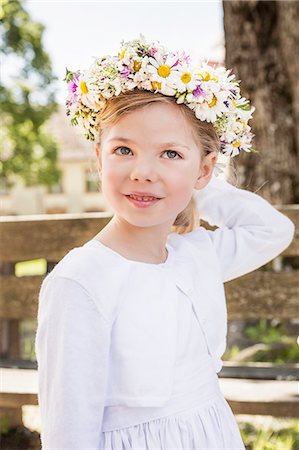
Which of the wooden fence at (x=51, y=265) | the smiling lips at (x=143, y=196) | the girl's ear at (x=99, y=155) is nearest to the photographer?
the smiling lips at (x=143, y=196)

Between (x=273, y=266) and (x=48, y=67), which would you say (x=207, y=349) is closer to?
(x=273, y=266)

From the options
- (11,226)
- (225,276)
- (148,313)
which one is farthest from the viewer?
(11,226)

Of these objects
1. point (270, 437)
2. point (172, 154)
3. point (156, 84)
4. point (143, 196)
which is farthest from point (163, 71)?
point (270, 437)

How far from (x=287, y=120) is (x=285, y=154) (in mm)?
210

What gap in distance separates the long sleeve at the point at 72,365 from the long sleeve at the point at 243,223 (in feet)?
2.21

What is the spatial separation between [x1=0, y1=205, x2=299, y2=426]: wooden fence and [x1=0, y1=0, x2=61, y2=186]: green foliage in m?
15.4

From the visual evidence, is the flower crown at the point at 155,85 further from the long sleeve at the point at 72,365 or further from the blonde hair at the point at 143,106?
the long sleeve at the point at 72,365

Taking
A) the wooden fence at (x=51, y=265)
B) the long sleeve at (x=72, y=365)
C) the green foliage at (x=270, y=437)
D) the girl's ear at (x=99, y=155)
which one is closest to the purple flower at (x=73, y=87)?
the girl's ear at (x=99, y=155)

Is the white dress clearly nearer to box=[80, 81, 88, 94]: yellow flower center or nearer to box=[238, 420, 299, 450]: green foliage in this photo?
box=[80, 81, 88, 94]: yellow flower center

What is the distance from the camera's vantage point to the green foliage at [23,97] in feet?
60.7

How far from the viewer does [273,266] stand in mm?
4008

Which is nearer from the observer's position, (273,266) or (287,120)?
(273,266)

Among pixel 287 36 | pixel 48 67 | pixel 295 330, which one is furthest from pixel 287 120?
pixel 48 67

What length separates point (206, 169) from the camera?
1.97 metres
